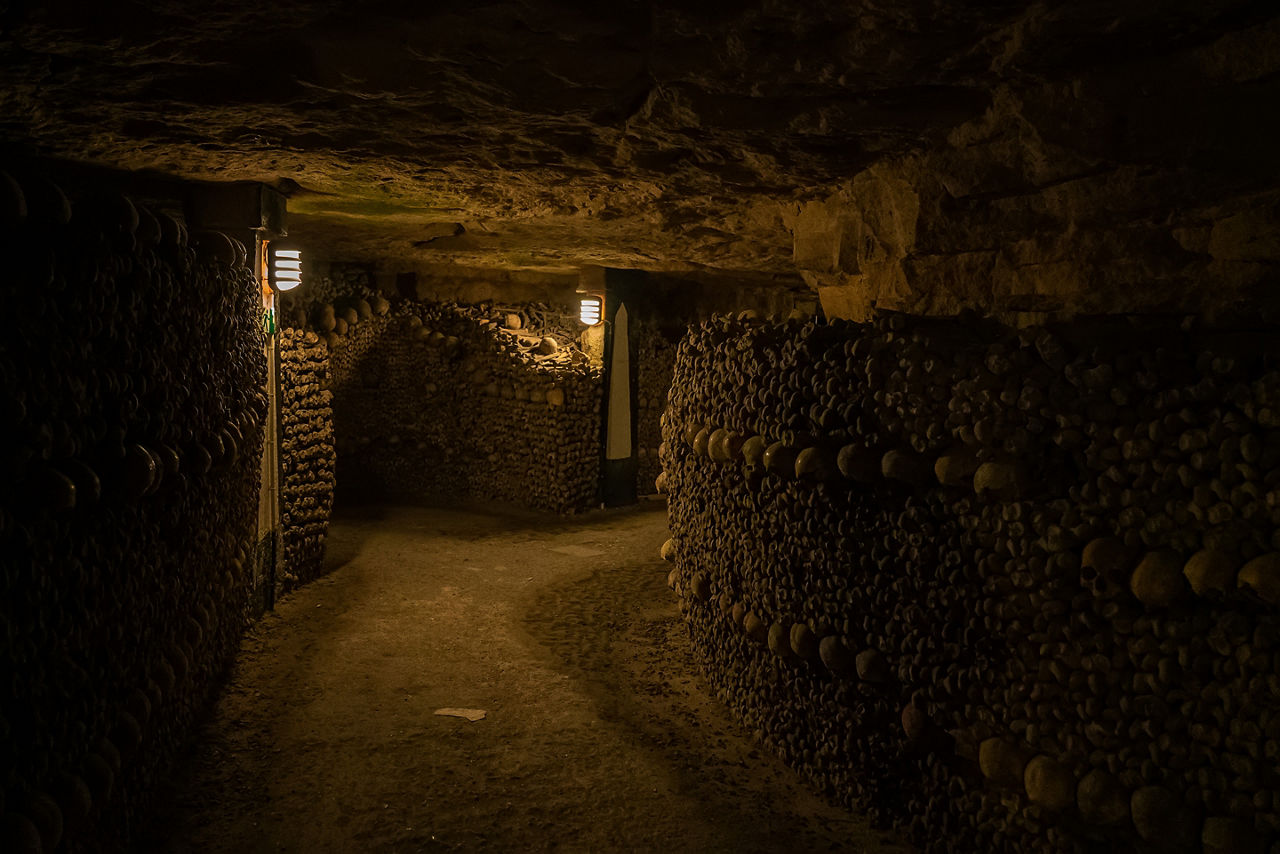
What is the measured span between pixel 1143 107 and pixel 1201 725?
158 centimetres

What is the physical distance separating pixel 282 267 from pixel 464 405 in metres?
3.97

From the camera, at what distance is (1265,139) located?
2.14 metres

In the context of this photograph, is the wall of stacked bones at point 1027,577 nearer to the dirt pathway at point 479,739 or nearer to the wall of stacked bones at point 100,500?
the dirt pathway at point 479,739

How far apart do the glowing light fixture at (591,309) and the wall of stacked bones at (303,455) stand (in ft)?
9.47

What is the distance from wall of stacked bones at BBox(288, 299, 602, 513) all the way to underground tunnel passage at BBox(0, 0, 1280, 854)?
143 inches

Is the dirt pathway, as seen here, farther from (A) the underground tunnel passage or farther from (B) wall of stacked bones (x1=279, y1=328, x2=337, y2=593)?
(B) wall of stacked bones (x1=279, y1=328, x2=337, y2=593)

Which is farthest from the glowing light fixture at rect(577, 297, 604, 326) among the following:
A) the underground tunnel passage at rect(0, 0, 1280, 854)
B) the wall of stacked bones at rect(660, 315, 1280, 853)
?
the wall of stacked bones at rect(660, 315, 1280, 853)

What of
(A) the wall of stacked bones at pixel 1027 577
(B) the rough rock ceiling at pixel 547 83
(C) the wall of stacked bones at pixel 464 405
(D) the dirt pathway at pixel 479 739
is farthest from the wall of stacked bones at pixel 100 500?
(C) the wall of stacked bones at pixel 464 405

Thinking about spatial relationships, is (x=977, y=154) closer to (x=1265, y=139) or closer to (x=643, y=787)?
(x=1265, y=139)

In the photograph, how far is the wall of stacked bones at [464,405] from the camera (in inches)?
336

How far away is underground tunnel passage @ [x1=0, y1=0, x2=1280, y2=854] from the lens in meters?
2.03

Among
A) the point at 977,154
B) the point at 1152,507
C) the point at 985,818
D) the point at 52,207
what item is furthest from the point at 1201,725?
the point at 52,207

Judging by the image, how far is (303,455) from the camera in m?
5.90

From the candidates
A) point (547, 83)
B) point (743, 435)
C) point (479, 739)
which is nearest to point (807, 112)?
point (547, 83)
